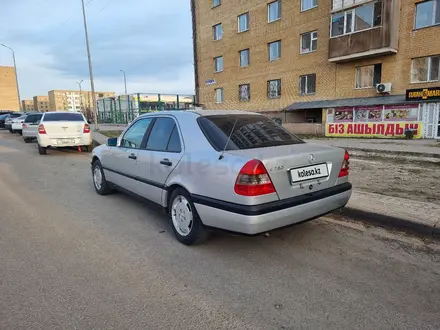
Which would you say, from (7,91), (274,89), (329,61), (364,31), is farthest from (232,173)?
(7,91)

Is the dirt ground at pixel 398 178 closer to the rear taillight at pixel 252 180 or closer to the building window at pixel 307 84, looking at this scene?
the rear taillight at pixel 252 180

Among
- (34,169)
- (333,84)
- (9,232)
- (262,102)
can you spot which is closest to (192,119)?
(9,232)

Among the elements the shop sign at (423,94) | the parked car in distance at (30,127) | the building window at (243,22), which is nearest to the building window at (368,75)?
the shop sign at (423,94)

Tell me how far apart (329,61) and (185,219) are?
1988 cm

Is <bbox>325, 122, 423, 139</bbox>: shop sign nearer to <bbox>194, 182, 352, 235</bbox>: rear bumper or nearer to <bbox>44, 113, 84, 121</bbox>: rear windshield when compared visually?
<bbox>44, 113, 84, 121</bbox>: rear windshield

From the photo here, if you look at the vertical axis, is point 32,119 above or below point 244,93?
→ below

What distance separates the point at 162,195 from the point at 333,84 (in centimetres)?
1972

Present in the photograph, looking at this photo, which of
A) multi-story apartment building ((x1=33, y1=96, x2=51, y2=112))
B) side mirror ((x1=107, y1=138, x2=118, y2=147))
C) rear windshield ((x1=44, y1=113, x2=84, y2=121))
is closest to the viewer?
side mirror ((x1=107, y1=138, x2=118, y2=147))

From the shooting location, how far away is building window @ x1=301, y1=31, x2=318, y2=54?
21.7 meters

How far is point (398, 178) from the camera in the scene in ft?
22.6

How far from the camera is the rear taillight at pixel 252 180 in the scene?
2.92 meters

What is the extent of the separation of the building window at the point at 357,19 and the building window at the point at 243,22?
853 centimetres

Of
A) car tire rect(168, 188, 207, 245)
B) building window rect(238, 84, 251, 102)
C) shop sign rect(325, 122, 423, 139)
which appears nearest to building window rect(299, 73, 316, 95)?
shop sign rect(325, 122, 423, 139)

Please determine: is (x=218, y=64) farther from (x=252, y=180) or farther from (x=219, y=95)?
(x=252, y=180)
